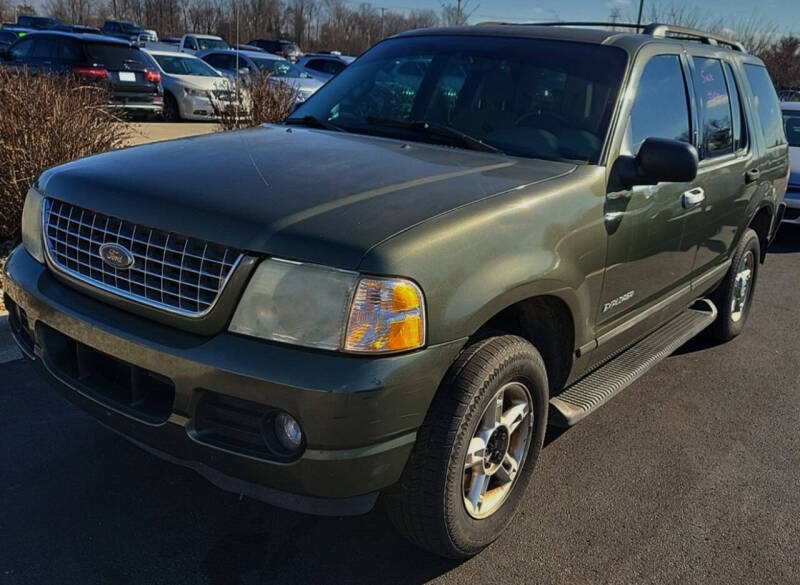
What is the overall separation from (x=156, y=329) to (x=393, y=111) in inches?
70.5

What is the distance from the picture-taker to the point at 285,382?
2.04 metres

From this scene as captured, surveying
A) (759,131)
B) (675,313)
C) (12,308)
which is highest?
(759,131)

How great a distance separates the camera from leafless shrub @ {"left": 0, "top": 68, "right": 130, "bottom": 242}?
5.39 metres

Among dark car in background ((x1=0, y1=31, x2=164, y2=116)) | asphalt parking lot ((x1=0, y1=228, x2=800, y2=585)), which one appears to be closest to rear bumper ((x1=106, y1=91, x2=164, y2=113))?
dark car in background ((x1=0, y1=31, x2=164, y2=116))

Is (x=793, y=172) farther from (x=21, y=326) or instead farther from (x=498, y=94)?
(x=21, y=326)

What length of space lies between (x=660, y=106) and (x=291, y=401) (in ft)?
8.19

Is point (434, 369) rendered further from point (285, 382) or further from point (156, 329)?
point (156, 329)

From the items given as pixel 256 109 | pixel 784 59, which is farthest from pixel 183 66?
pixel 784 59

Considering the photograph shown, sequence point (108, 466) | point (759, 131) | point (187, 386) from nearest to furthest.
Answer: point (187, 386) < point (108, 466) < point (759, 131)

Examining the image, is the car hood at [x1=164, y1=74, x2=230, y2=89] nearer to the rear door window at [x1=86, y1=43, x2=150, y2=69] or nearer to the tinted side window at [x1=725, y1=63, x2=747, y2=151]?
the rear door window at [x1=86, y1=43, x2=150, y2=69]

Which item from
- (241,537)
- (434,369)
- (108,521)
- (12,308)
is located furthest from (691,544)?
(12,308)

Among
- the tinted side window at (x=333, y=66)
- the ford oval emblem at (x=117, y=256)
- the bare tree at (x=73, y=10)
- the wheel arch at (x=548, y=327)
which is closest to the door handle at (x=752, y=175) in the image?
the wheel arch at (x=548, y=327)

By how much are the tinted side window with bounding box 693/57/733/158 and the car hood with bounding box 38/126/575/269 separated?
1418 millimetres

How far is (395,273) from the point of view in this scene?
2088 mm
